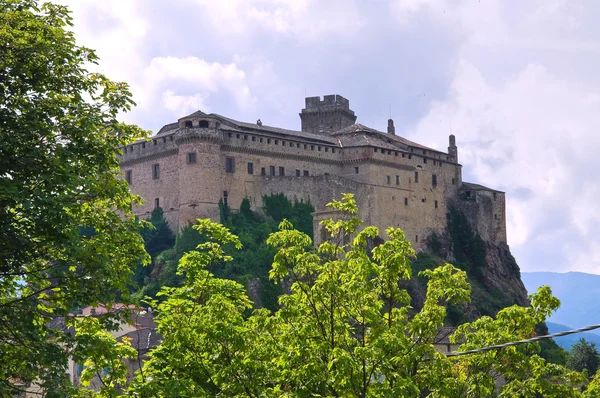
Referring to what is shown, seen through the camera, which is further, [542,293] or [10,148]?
[542,293]

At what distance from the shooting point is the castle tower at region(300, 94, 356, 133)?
112 m

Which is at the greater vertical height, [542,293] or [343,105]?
[343,105]

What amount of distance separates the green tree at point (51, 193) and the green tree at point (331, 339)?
89.3 inches

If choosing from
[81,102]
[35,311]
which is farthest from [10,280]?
[81,102]

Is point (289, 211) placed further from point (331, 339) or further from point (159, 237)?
point (331, 339)

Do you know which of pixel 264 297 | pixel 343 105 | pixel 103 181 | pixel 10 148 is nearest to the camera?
pixel 10 148

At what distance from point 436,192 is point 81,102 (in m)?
76.8

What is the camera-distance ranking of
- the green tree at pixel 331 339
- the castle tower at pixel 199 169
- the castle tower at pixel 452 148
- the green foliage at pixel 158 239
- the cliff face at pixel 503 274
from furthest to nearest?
the castle tower at pixel 452 148 → the cliff face at pixel 503 274 → the green foliage at pixel 158 239 → the castle tower at pixel 199 169 → the green tree at pixel 331 339

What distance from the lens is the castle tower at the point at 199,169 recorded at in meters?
80.2

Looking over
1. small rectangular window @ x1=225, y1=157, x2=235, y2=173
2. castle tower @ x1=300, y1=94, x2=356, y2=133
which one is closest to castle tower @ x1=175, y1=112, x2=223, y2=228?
small rectangular window @ x1=225, y1=157, x2=235, y2=173

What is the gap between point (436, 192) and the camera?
321 feet

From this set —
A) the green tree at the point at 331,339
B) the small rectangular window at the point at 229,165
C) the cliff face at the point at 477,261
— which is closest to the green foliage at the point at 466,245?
the cliff face at the point at 477,261

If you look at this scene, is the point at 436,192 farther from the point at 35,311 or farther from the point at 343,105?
the point at 35,311

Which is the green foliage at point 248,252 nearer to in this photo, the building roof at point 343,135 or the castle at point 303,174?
the castle at point 303,174
